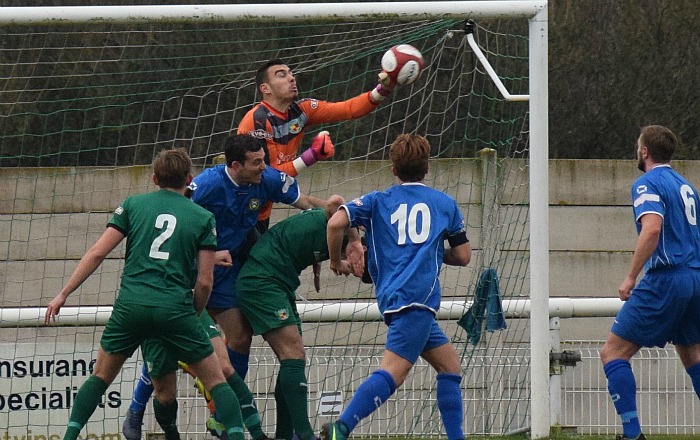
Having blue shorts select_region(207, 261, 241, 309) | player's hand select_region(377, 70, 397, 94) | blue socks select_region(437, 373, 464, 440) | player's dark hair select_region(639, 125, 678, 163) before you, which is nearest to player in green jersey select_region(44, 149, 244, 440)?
blue shorts select_region(207, 261, 241, 309)

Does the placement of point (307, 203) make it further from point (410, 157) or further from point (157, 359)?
point (157, 359)

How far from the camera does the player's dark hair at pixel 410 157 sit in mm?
5926

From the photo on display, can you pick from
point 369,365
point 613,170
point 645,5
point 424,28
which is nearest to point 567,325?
point 613,170

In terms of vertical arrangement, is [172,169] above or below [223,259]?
above

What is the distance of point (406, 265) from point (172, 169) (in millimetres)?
1345

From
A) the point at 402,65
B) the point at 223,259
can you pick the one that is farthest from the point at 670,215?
the point at 223,259

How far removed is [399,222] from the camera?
5883 mm

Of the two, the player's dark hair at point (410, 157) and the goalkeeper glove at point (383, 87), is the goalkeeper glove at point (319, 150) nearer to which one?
the goalkeeper glove at point (383, 87)

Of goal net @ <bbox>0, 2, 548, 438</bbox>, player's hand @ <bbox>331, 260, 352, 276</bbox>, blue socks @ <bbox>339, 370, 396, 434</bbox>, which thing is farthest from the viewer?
goal net @ <bbox>0, 2, 548, 438</bbox>

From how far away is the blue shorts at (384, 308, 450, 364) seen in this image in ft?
18.9

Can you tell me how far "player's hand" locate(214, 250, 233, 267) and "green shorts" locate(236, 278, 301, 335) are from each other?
13 cm

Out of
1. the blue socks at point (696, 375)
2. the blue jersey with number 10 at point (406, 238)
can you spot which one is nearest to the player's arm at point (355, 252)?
the blue jersey with number 10 at point (406, 238)

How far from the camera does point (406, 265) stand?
582 cm

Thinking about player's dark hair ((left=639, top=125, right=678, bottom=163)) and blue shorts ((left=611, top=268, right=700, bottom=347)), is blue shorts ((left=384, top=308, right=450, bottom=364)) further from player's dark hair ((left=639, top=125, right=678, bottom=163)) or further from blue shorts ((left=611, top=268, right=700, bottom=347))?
player's dark hair ((left=639, top=125, right=678, bottom=163))
